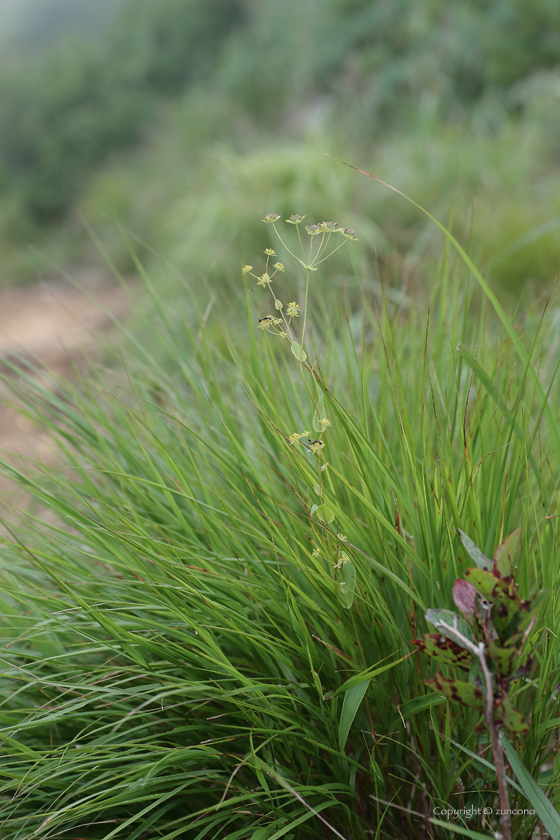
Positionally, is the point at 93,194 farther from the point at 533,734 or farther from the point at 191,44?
the point at 533,734

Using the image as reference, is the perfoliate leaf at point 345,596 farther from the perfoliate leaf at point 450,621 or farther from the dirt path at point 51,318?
the dirt path at point 51,318

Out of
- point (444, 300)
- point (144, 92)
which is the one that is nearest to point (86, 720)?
point (444, 300)

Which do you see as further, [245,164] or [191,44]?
[191,44]

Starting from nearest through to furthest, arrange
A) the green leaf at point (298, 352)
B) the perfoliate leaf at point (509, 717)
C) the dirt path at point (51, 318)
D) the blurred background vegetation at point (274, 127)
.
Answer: the perfoliate leaf at point (509, 717), the green leaf at point (298, 352), the blurred background vegetation at point (274, 127), the dirt path at point (51, 318)

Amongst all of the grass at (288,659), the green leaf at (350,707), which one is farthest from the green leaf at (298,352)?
the green leaf at (350,707)

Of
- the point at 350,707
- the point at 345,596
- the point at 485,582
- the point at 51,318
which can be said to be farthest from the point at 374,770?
the point at 51,318

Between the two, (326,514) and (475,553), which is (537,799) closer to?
(475,553)

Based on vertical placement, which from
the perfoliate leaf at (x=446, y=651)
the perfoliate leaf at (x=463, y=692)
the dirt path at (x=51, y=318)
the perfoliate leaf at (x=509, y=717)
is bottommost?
the perfoliate leaf at (x=509, y=717)
